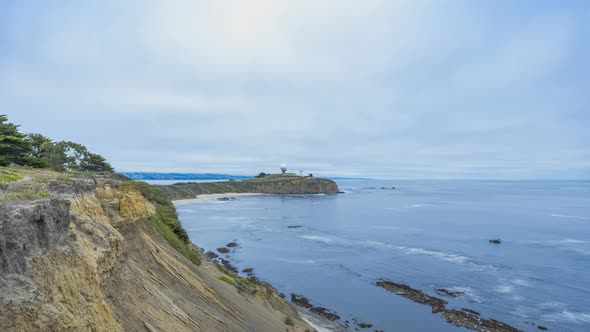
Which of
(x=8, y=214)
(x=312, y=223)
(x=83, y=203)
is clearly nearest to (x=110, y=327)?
(x=8, y=214)

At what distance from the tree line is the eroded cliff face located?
579 inches

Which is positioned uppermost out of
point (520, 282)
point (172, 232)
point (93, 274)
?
point (93, 274)

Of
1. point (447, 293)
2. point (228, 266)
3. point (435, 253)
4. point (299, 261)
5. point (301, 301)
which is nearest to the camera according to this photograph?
point (301, 301)

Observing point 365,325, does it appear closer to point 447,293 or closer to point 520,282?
point 447,293

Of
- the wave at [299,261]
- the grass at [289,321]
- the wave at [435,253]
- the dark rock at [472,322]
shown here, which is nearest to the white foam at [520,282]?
the wave at [435,253]

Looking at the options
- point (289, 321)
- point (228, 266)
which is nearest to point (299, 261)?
point (228, 266)

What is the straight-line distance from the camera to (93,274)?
9.59 metres

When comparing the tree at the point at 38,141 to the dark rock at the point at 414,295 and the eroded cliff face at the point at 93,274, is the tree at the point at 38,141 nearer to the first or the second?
the eroded cliff face at the point at 93,274

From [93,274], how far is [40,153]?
38.8m

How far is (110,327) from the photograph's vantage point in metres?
9.41

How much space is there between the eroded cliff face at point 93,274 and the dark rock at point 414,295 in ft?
57.4

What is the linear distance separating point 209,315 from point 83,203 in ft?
24.0

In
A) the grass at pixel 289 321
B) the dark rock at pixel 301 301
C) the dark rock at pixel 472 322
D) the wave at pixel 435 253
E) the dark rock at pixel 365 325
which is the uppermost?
the grass at pixel 289 321

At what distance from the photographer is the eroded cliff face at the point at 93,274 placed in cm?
736
